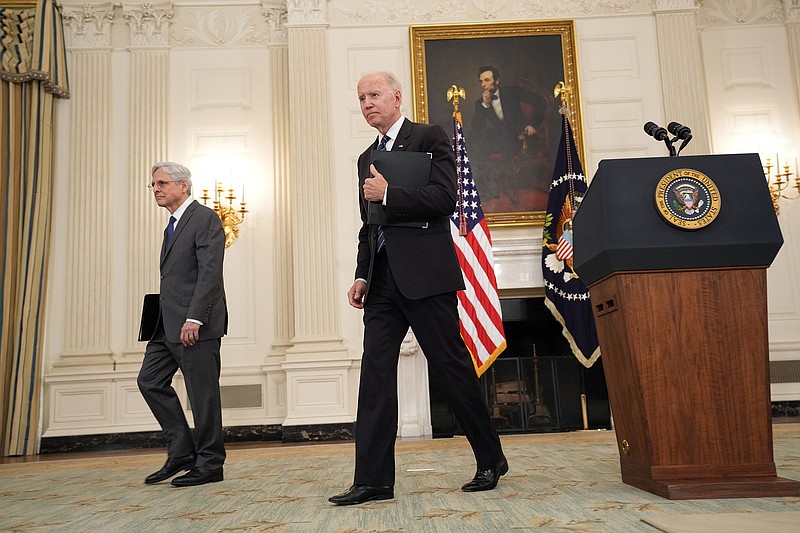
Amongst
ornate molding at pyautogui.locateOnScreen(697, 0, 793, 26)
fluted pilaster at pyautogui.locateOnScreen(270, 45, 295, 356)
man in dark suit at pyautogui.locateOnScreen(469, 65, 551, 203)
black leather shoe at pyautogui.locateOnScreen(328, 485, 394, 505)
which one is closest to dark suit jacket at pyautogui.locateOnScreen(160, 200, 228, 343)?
black leather shoe at pyautogui.locateOnScreen(328, 485, 394, 505)

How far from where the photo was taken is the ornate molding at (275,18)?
7.31 metres

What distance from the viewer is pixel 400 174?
2623 millimetres

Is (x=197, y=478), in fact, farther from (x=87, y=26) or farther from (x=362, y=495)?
(x=87, y=26)

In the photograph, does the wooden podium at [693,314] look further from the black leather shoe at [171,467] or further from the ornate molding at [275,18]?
the ornate molding at [275,18]

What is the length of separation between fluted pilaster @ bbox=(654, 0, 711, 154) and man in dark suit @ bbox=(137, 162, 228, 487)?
5009 mm

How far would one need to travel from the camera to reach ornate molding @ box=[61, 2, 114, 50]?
7.16 metres

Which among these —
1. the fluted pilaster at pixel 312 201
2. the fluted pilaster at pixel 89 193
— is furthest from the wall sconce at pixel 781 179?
the fluted pilaster at pixel 89 193

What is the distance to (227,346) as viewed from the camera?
687cm

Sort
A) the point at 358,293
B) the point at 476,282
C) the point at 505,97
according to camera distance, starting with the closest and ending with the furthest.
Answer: the point at 358,293, the point at 476,282, the point at 505,97

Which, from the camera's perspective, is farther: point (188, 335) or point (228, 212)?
point (228, 212)

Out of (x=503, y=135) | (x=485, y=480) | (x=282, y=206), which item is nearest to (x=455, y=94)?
(x=503, y=135)

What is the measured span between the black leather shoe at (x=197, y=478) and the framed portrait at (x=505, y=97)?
13.5 feet

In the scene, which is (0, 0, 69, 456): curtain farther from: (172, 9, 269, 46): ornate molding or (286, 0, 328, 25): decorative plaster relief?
(286, 0, 328, 25): decorative plaster relief

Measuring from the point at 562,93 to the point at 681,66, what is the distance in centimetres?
121
